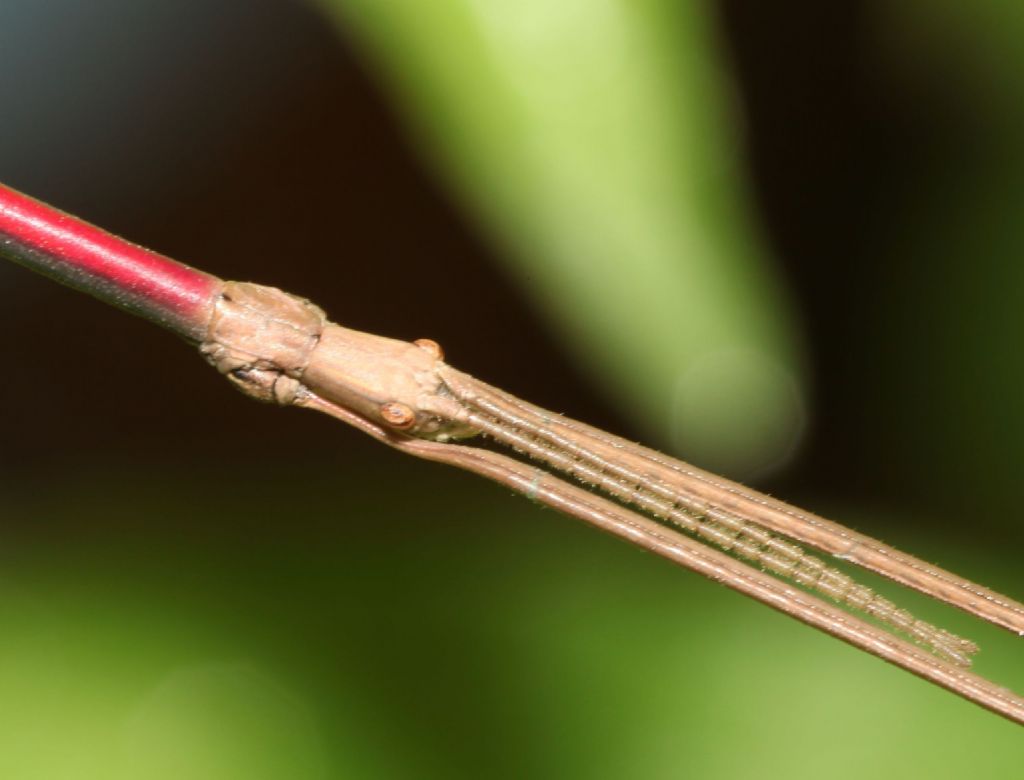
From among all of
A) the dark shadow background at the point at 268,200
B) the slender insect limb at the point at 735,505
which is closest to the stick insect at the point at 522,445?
the slender insect limb at the point at 735,505

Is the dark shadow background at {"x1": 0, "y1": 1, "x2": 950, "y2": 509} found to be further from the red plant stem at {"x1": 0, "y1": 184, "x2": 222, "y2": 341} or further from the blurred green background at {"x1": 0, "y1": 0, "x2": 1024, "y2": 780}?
the red plant stem at {"x1": 0, "y1": 184, "x2": 222, "y2": 341}

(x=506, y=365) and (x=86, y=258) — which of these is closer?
(x=86, y=258)

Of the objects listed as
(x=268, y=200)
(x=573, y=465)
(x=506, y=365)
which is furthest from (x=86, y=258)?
(x=506, y=365)

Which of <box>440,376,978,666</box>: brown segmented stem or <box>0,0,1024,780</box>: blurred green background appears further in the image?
<box>0,0,1024,780</box>: blurred green background

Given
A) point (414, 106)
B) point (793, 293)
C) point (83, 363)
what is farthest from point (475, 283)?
point (83, 363)

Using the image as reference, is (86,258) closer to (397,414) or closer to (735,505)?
(397,414)

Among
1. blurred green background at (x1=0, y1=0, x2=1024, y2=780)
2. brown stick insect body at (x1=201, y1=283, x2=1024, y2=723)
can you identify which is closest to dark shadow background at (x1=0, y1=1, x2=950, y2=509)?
blurred green background at (x1=0, y1=0, x2=1024, y2=780)

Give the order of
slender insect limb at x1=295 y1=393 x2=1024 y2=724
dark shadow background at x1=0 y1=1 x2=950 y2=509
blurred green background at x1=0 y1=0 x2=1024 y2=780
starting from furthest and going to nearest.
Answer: dark shadow background at x1=0 y1=1 x2=950 y2=509
blurred green background at x1=0 y1=0 x2=1024 y2=780
slender insect limb at x1=295 y1=393 x2=1024 y2=724
